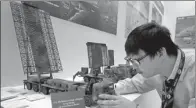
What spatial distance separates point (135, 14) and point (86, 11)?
6.77 ft

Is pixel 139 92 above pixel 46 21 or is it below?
below

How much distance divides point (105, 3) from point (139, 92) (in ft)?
5.38

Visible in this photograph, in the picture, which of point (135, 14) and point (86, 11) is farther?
point (135, 14)

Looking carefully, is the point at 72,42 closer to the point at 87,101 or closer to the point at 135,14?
the point at 87,101

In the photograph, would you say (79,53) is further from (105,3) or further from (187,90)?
(187,90)

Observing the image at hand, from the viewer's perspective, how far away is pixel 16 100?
1136mm

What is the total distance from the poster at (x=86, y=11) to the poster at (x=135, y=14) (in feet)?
2.20

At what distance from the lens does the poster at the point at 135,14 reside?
3600mm

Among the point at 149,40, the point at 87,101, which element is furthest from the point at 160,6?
the point at 87,101

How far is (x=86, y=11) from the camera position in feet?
7.45

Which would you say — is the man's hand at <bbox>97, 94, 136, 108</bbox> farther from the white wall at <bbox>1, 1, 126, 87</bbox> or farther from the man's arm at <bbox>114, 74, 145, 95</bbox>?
the white wall at <bbox>1, 1, 126, 87</bbox>

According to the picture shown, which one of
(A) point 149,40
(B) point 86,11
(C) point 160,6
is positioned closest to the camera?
(A) point 149,40

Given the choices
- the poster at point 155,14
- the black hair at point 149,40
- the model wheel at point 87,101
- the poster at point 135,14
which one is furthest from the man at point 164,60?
the poster at point 155,14

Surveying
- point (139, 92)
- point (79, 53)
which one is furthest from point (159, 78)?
point (79, 53)
